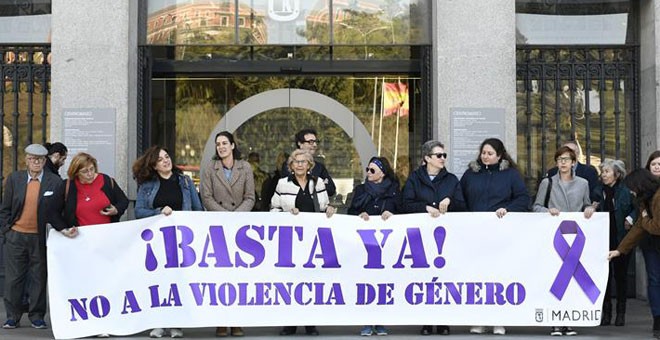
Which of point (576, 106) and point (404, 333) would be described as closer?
point (404, 333)

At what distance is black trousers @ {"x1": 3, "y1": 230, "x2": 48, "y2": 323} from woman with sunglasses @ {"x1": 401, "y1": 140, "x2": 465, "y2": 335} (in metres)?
3.78

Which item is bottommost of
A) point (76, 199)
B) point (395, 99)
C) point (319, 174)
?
point (76, 199)

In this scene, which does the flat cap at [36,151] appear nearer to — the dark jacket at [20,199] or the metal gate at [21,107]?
the dark jacket at [20,199]

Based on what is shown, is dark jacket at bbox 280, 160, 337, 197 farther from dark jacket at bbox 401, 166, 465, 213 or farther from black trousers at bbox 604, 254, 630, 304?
black trousers at bbox 604, 254, 630, 304

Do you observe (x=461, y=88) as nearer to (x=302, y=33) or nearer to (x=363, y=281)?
(x=302, y=33)

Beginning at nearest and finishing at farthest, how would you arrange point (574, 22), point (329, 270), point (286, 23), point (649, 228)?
point (649, 228), point (329, 270), point (286, 23), point (574, 22)

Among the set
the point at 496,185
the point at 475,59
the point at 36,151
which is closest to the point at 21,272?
the point at 36,151

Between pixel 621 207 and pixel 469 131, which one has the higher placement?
pixel 469 131

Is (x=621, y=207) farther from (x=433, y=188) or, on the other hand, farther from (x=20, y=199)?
(x=20, y=199)

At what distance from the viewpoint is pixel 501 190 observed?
9.35m

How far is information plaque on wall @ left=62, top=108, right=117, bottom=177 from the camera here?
11305mm

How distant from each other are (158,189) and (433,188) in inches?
104

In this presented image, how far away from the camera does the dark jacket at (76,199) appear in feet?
30.0

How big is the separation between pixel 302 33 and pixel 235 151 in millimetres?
2808
